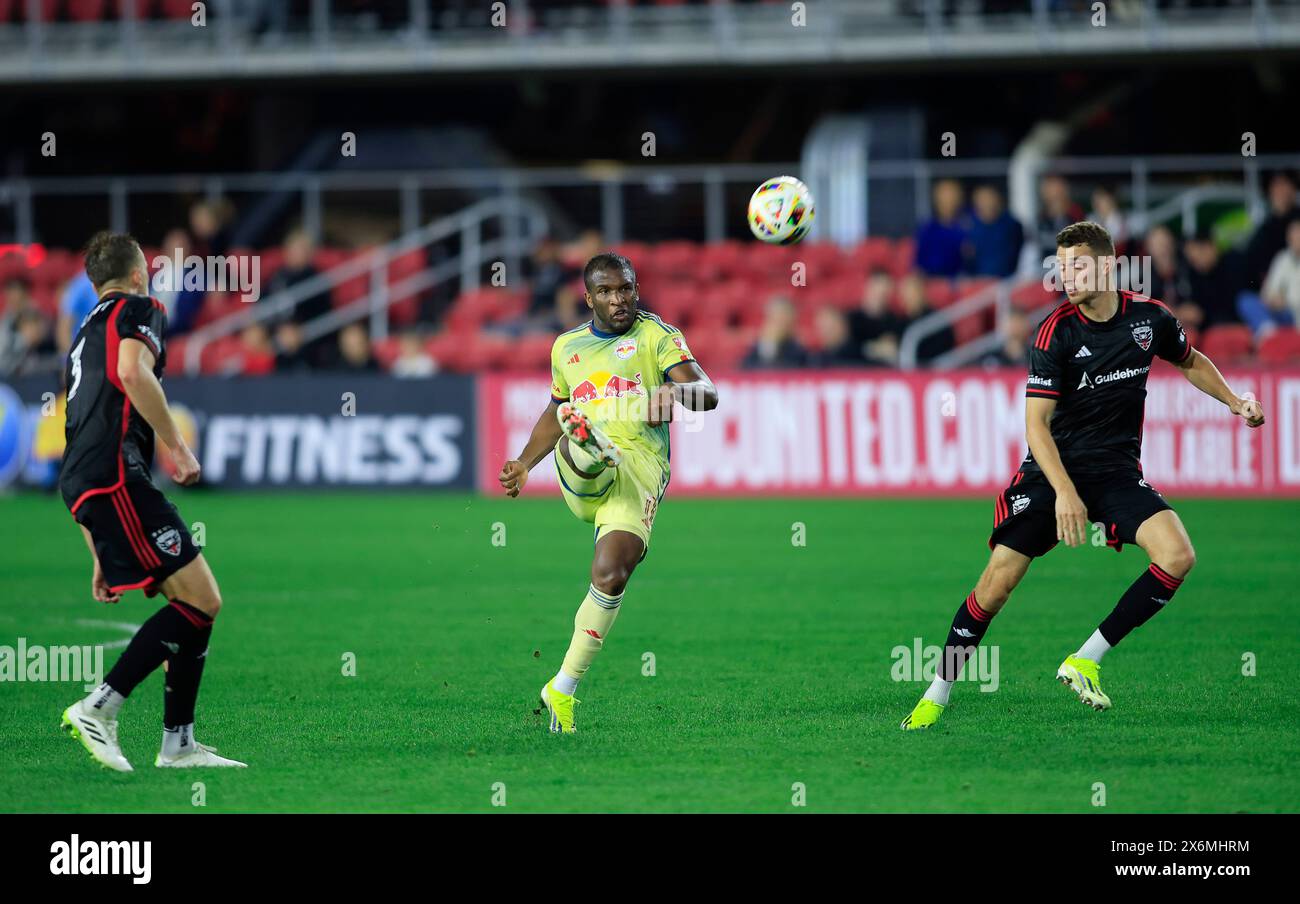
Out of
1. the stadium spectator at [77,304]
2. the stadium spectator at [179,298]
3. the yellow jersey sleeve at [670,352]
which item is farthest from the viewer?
the stadium spectator at [179,298]

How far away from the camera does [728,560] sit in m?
14.6

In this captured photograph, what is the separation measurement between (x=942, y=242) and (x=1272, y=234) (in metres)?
3.66

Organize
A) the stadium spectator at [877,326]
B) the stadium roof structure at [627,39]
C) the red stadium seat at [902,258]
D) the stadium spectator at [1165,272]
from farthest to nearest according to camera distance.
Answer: the stadium roof structure at [627,39]
the red stadium seat at [902,258]
the stadium spectator at [877,326]
the stadium spectator at [1165,272]

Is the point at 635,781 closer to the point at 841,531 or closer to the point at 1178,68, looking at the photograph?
the point at 841,531

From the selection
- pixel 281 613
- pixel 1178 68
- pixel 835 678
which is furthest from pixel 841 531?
pixel 1178 68

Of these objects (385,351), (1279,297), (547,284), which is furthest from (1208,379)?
(385,351)

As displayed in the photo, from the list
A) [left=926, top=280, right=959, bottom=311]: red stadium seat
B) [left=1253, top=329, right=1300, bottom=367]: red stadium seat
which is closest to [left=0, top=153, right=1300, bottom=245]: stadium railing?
[left=926, top=280, right=959, bottom=311]: red stadium seat

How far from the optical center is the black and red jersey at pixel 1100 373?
26.4ft

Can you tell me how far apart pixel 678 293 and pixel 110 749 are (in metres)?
15.8

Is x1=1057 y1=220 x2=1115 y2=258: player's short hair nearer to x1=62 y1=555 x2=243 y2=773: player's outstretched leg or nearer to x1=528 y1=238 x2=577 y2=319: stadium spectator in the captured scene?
x1=62 y1=555 x2=243 y2=773: player's outstretched leg

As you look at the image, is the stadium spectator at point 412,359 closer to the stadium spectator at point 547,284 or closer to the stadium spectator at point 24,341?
the stadium spectator at point 547,284

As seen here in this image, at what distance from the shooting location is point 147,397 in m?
6.92

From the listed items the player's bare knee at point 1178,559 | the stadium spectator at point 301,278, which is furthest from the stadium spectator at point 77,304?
the player's bare knee at point 1178,559

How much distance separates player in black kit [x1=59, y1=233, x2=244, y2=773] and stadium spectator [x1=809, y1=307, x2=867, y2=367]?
1285cm
